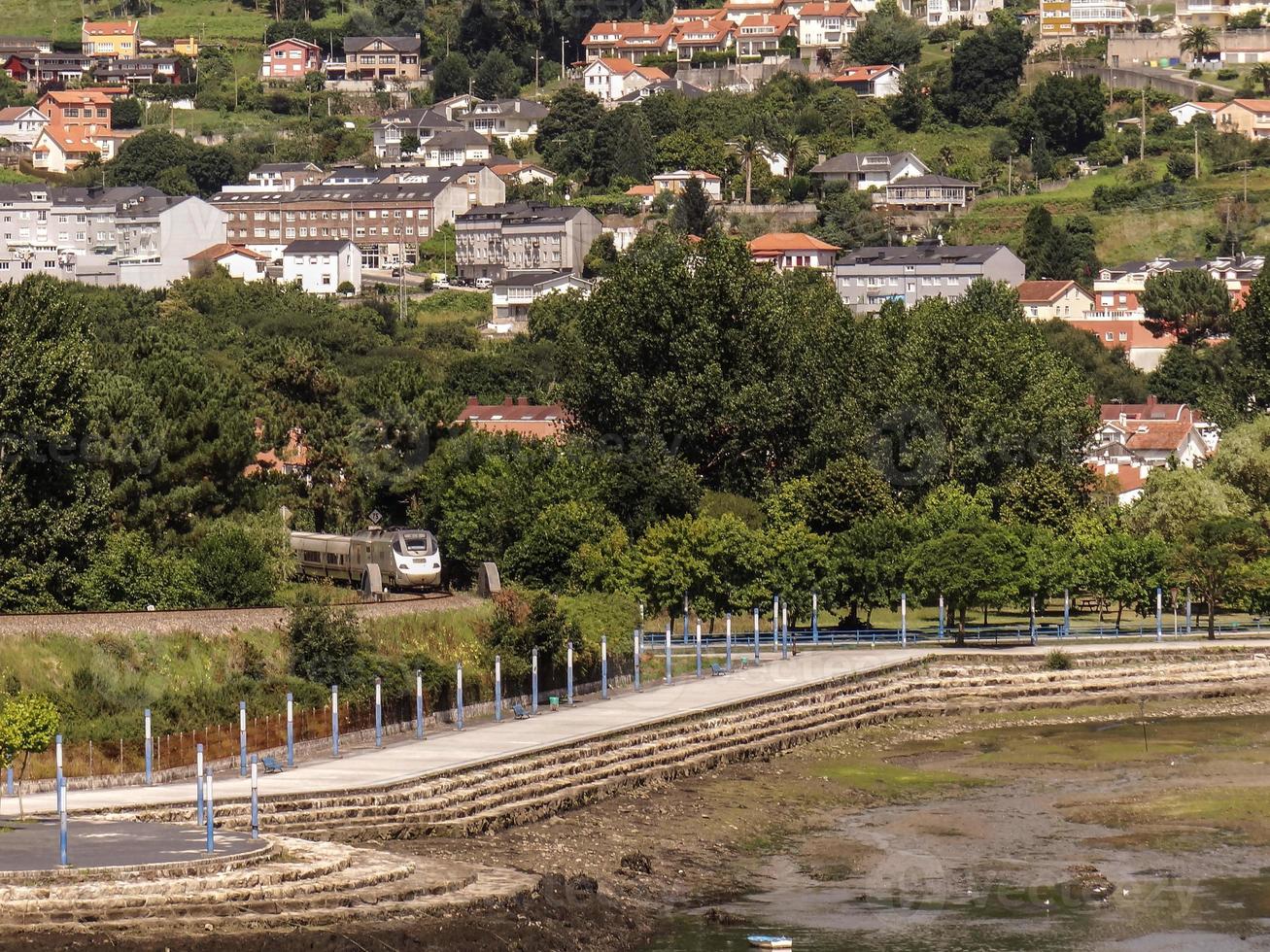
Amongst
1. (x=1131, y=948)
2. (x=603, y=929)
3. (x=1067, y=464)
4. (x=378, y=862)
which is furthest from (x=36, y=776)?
(x=1067, y=464)

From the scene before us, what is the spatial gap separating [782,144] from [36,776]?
147m

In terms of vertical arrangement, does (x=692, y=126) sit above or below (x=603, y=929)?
above

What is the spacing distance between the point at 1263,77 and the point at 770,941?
17120 centimetres

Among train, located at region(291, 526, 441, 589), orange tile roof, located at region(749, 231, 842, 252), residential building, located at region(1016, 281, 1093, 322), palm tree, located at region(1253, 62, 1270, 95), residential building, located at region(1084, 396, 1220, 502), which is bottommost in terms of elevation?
residential building, located at region(1084, 396, 1220, 502)

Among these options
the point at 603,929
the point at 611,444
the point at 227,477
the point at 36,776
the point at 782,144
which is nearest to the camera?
the point at 603,929

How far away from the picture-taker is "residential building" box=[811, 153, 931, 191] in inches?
6742

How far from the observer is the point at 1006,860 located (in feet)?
133

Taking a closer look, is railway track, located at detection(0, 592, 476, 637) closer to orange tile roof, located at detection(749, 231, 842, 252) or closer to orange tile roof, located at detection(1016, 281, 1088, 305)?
orange tile roof, located at detection(1016, 281, 1088, 305)

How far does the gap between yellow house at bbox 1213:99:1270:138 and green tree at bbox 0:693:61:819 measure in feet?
494

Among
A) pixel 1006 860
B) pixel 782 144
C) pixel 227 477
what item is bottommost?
pixel 1006 860

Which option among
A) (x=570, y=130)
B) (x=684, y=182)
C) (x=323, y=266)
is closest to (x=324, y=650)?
(x=323, y=266)

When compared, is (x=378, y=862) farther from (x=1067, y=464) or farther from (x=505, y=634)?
(x=1067, y=464)

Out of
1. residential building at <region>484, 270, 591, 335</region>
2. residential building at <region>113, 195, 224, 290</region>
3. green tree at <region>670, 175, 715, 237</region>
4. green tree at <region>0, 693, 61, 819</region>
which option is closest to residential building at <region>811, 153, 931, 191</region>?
green tree at <region>670, 175, 715, 237</region>

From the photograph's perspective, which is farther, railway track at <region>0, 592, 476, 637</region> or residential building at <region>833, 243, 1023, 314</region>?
residential building at <region>833, 243, 1023, 314</region>
